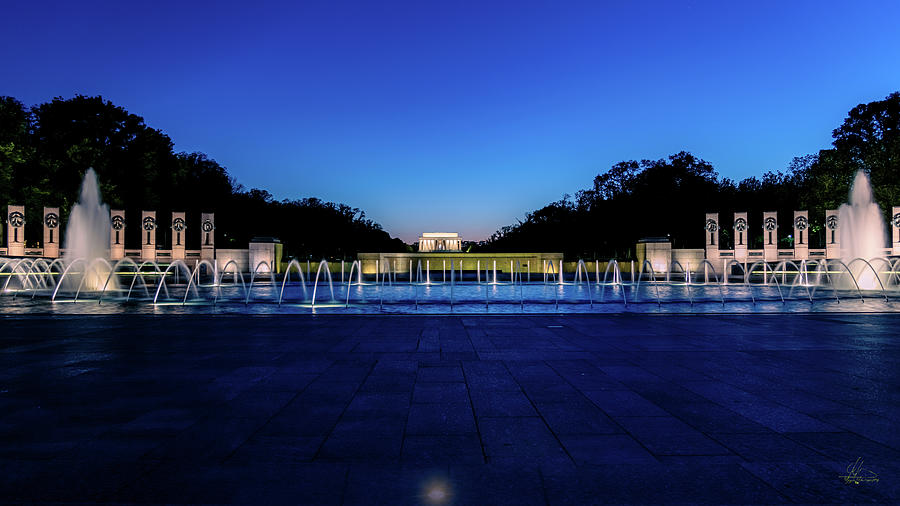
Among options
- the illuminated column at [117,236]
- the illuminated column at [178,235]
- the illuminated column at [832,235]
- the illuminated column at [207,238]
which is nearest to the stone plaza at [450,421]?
the illuminated column at [207,238]

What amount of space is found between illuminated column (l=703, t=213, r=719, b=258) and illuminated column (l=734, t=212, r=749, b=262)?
4.16 ft

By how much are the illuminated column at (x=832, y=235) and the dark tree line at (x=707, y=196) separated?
4163mm

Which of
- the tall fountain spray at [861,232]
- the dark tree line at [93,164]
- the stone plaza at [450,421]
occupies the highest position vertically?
the dark tree line at [93,164]

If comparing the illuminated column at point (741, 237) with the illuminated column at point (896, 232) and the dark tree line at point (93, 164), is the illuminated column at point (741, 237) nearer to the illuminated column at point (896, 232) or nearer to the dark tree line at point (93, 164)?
the illuminated column at point (896, 232)

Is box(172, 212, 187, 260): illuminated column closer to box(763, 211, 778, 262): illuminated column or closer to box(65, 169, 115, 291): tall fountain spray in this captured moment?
box(65, 169, 115, 291): tall fountain spray

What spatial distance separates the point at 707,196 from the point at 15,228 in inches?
2280

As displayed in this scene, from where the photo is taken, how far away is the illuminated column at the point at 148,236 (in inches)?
1416

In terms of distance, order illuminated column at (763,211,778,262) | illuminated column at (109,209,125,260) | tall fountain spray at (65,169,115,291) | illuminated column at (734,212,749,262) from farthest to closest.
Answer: illuminated column at (763,211,778,262) → illuminated column at (734,212,749,262) → illuminated column at (109,209,125,260) → tall fountain spray at (65,169,115,291)

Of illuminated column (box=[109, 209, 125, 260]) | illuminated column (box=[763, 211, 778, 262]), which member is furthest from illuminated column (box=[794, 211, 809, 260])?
illuminated column (box=[109, 209, 125, 260])

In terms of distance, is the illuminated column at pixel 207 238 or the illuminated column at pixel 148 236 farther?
the illuminated column at pixel 207 238

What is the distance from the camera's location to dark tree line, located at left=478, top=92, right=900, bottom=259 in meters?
40.9

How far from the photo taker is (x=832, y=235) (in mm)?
37469

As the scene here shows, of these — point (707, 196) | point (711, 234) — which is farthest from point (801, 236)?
point (707, 196)

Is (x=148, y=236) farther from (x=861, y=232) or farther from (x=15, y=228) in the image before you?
(x=861, y=232)
